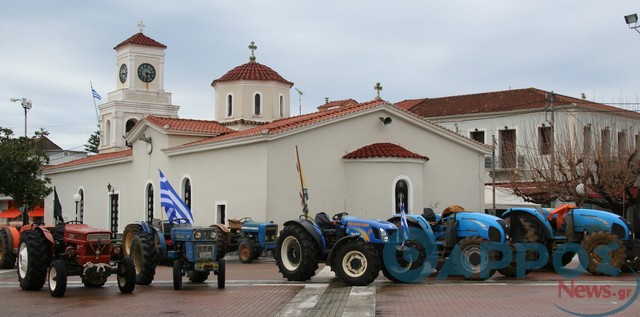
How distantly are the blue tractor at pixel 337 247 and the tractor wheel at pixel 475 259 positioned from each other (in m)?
1.80

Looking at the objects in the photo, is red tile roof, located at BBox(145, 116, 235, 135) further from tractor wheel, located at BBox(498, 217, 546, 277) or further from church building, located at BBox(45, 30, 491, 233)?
tractor wheel, located at BBox(498, 217, 546, 277)

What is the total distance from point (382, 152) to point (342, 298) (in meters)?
16.5

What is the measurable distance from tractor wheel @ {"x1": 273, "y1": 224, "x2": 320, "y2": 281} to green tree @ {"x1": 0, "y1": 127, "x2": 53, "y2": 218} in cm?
2389

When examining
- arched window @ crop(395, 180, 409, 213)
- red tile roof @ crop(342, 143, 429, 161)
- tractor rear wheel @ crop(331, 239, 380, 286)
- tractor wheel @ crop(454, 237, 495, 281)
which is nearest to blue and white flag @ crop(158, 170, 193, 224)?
tractor rear wheel @ crop(331, 239, 380, 286)

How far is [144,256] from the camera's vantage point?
56.7 feet

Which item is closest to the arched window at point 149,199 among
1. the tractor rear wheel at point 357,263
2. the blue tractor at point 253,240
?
the blue tractor at point 253,240

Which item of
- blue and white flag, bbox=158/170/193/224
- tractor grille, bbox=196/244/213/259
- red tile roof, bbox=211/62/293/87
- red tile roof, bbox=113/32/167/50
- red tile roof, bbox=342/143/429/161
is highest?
red tile roof, bbox=113/32/167/50

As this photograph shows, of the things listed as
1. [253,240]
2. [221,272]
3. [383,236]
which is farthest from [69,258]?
[253,240]

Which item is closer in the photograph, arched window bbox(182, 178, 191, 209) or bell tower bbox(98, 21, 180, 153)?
arched window bbox(182, 178, 191, 209)

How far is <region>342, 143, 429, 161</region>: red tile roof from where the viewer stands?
3081 centimetres

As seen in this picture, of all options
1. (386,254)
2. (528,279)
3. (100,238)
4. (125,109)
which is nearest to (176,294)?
(100,238)

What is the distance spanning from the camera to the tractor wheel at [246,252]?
2609cm

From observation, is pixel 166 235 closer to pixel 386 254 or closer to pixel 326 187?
pixel 386 254

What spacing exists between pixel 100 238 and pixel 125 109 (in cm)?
3314
